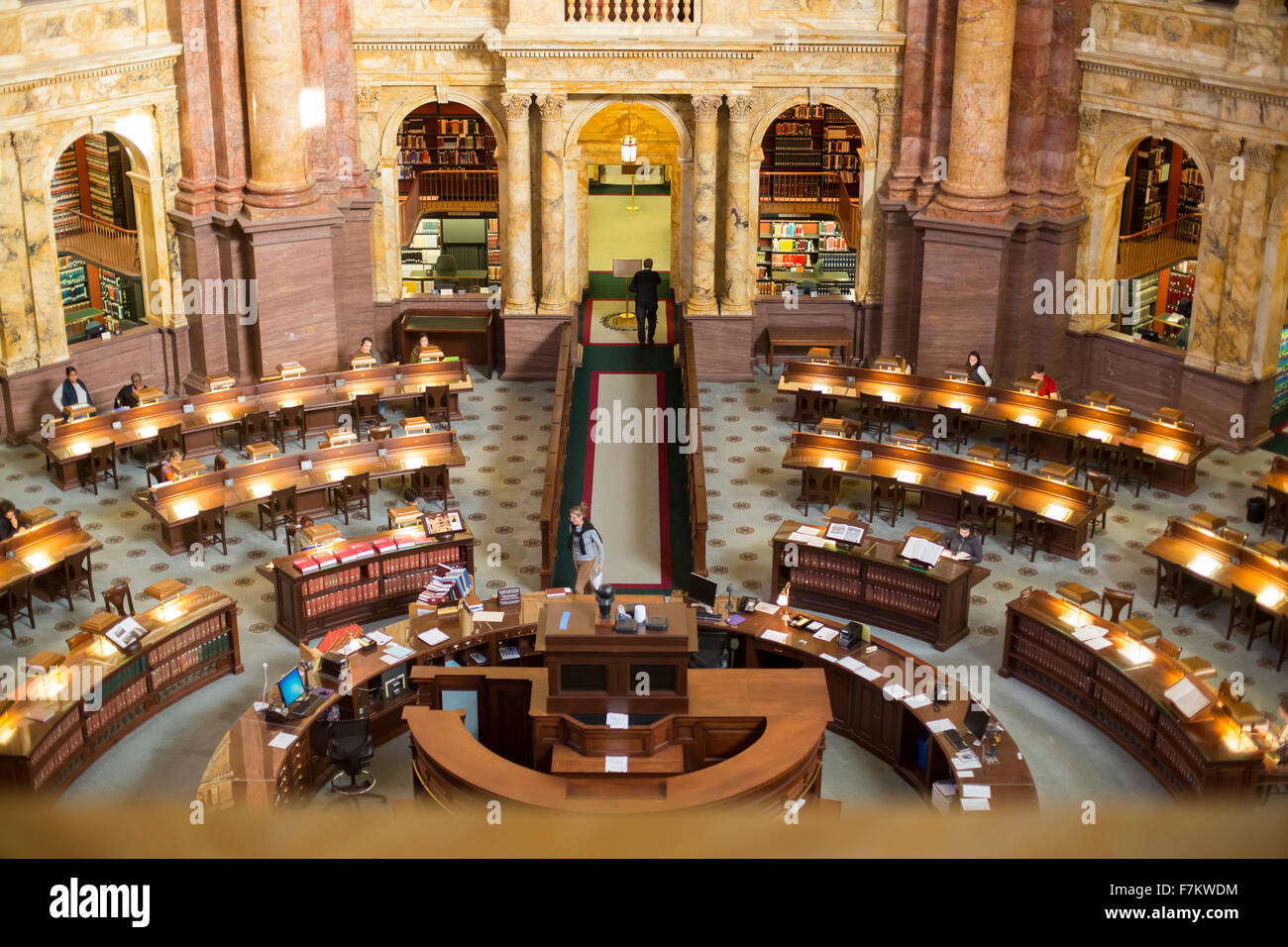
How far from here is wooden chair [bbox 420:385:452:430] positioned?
77.8 ft

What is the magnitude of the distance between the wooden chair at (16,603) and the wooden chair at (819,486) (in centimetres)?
1012

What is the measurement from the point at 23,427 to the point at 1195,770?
17.5 meters

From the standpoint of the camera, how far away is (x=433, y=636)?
15836 millimetres

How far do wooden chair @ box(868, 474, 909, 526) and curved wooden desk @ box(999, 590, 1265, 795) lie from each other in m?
4.06

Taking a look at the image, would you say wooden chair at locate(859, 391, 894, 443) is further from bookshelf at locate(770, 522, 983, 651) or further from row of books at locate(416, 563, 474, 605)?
row of books at locate(416, 563, 474, 605)

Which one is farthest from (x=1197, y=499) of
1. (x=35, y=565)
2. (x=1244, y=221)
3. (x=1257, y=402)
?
(x=35, y=565)

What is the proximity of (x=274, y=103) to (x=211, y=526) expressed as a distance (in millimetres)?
7712

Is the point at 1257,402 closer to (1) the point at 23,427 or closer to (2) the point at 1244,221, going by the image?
(2) the point at 1244,221

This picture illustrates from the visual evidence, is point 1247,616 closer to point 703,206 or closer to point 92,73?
point 703,206

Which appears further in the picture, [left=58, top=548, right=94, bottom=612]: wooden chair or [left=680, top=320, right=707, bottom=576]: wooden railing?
[left=680, top=320, right=707, bottom=576]: wooden railing

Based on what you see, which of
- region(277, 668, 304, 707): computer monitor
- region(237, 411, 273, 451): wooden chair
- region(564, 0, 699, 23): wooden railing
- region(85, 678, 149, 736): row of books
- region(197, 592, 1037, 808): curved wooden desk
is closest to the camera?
region(197, 592, 1037, 808): curved wooden desk

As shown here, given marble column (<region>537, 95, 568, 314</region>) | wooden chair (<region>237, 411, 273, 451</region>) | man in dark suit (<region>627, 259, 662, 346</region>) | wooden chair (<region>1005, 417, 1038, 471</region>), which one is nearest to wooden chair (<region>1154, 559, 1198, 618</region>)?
wooden chair (<region>1005, 417, 1038, 471</region>)

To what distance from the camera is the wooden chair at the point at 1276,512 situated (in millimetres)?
19766

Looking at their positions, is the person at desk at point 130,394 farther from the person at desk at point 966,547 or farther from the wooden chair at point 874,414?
the person at desk at point 966,547
